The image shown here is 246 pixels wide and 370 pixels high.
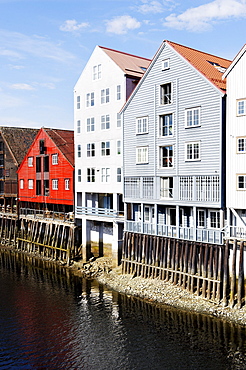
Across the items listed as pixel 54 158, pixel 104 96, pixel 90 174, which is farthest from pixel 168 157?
pixel 54 158

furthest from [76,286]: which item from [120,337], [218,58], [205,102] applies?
[218,58]

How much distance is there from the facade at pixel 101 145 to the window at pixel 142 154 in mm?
3529

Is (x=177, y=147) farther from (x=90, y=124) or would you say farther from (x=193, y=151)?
(x=90, y=124)

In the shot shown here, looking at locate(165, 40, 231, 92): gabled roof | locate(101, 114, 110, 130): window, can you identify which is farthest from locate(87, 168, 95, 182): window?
locate(165, 40, 231, 92): gabled roof

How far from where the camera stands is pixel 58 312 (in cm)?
3025

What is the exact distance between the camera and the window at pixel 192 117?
31.2 meters

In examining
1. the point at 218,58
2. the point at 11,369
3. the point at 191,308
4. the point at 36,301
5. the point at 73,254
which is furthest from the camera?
the point at 73,254

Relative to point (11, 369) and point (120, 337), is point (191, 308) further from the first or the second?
point (11, 369)

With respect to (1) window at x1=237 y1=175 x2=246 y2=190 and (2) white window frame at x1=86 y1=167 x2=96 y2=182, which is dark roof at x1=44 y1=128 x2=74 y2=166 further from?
(1) window at x1=237 y1=175 x2=246 y2=190

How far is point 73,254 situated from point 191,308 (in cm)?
2073

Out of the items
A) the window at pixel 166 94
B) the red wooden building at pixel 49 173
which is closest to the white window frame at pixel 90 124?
the red wooden building at pixel 49 173

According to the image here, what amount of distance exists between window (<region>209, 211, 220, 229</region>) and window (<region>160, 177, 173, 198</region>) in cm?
427

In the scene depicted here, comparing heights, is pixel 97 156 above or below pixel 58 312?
above

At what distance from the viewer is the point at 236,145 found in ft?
93.9
